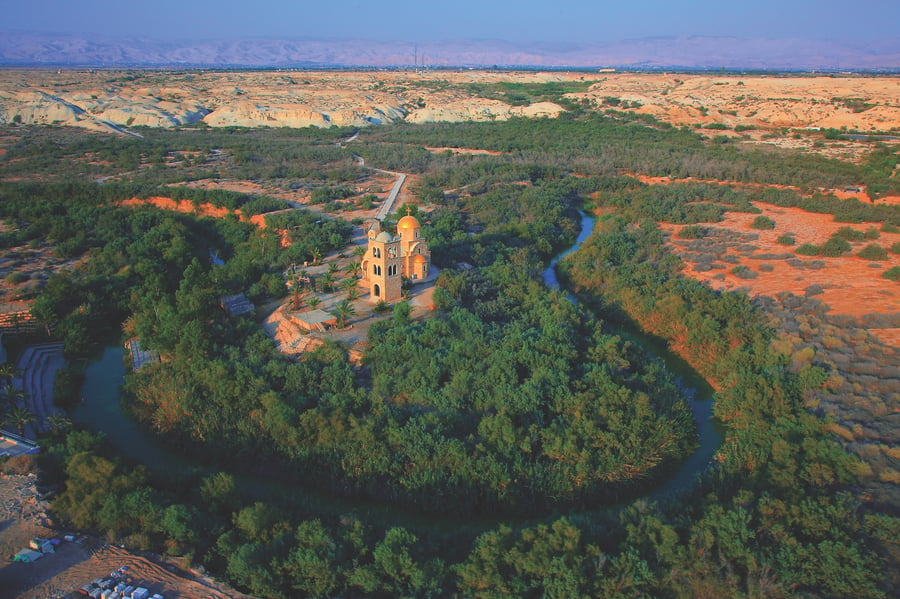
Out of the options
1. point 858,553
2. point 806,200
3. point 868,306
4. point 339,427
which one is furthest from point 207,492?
point 806,200

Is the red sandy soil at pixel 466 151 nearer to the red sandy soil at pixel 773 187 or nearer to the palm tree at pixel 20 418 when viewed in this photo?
the red sandy soil at pixel 773 187

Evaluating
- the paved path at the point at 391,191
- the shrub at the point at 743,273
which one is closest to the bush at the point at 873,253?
the shrub at the point at 743,273

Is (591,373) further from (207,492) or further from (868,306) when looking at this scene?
(868,306)

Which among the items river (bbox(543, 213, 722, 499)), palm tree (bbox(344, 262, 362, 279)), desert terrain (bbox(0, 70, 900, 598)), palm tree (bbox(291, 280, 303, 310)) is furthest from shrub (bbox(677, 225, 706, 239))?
palm tree (bbox(291, 280, 303, 310))

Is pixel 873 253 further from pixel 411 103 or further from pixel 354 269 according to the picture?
pixel 411 103

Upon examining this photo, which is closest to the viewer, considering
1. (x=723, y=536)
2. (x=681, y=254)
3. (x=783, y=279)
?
(x=723, y=536)

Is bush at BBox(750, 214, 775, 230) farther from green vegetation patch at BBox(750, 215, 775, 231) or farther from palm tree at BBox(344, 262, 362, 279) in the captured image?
palm tree at BBox(344, 262, 362, 279)

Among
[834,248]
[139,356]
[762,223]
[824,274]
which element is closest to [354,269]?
[139,356]

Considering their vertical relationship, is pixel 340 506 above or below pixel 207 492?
below
